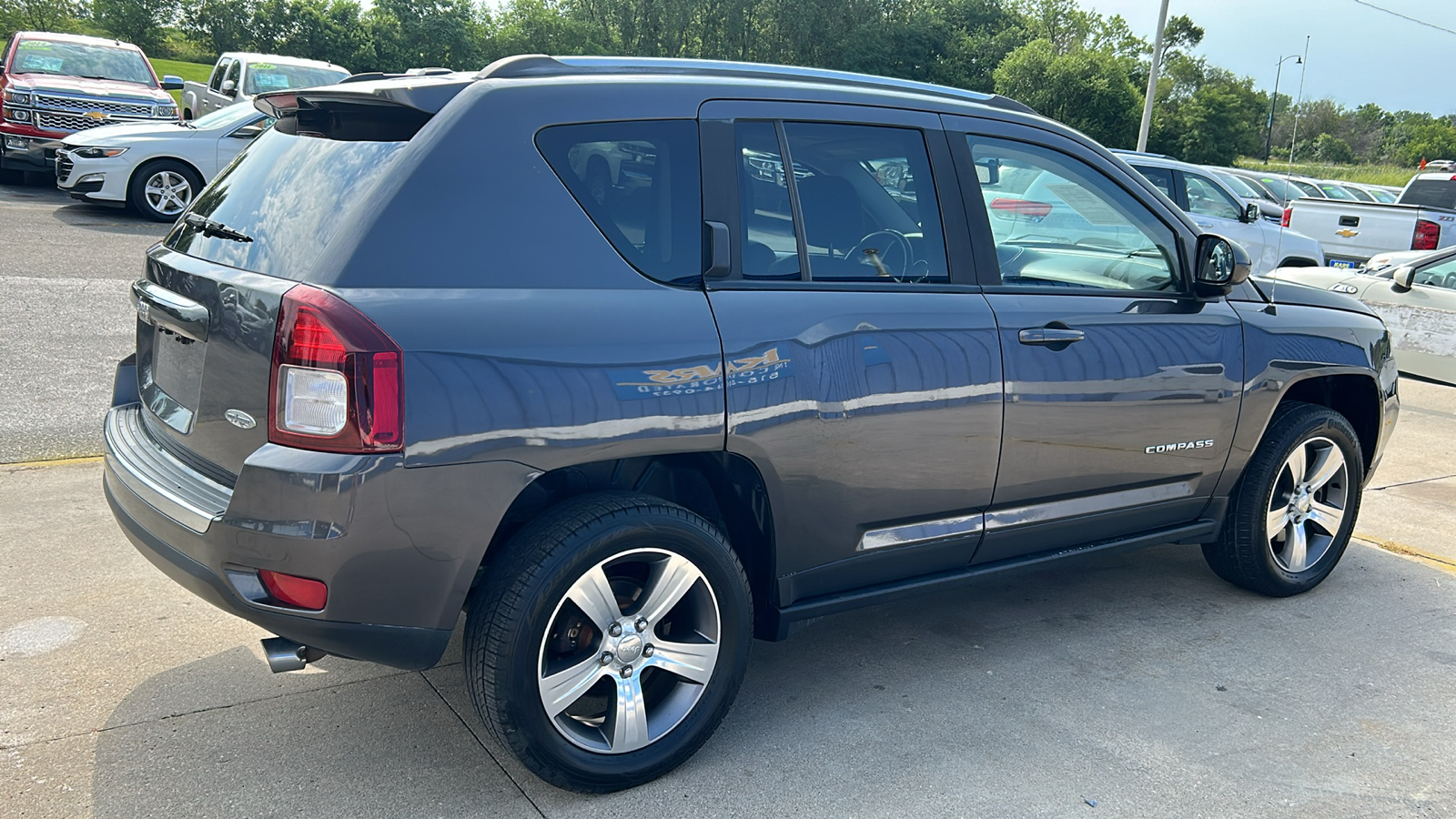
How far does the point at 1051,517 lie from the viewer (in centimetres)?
390

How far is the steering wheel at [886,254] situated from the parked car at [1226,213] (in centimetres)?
909

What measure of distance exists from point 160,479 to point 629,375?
4.12ft

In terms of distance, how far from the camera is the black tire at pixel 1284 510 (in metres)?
4.52

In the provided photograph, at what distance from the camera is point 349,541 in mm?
2602

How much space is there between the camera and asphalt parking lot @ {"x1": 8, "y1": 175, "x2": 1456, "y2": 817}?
9.93ft

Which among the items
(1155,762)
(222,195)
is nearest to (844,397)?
(1155,762)

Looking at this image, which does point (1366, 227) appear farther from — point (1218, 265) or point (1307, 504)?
point (1218, 265)

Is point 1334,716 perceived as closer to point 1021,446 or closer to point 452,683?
point 1021,446

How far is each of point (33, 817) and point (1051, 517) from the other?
304 cm

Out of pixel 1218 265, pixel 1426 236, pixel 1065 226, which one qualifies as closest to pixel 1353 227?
pixel 1426 236

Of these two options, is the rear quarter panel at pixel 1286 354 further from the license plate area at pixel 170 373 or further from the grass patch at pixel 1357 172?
the grass patch at pixel 1357 172

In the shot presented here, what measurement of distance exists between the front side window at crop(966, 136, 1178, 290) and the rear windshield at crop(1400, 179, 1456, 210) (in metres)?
14.6

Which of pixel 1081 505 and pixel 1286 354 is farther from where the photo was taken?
pixel 1286 354

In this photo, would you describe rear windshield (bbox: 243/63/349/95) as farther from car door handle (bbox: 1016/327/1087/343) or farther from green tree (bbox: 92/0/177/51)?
green tree (bbox: 92/0/177/51)
